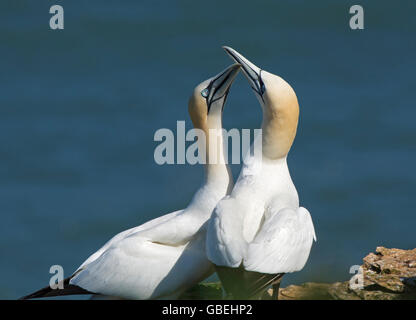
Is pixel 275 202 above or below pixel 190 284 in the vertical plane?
above

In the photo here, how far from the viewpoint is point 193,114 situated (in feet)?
37.2

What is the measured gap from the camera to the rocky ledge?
10336mm

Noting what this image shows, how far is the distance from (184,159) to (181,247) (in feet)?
5.31

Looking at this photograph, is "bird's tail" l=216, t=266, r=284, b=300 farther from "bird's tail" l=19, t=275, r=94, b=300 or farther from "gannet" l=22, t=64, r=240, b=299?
"bird's tail" l=19, t=275, r=94, b=300

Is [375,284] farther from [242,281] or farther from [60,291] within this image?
[60,291]

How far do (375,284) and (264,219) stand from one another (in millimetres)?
1356

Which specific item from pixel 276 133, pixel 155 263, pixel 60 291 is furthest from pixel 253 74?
pixel 60 291

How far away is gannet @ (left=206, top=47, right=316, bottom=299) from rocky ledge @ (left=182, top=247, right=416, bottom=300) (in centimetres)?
45

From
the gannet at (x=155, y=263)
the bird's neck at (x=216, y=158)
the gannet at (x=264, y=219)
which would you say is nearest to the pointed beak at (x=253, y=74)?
the gannet at (x=264, y=219)

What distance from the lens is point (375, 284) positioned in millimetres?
10562

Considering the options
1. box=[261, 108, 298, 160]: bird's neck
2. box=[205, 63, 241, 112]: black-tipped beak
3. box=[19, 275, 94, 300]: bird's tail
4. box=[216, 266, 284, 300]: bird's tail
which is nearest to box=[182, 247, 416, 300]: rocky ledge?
box=[216, 266, 284, 300]: bird's tail
